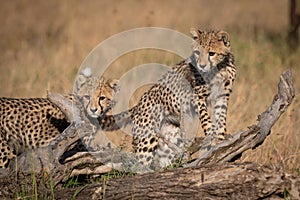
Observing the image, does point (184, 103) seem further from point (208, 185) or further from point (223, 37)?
point (208, 185)

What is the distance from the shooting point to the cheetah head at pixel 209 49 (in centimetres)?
558

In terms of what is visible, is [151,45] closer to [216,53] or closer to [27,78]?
[27,78]

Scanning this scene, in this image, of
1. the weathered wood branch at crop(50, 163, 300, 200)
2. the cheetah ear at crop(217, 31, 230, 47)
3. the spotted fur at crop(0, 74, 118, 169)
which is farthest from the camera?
the cheetah ear at crop(217, 31, 230, 47)

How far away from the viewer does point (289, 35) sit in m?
10.3

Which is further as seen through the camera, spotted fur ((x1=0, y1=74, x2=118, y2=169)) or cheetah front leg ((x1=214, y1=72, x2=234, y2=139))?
cheetah front leg ((x1=214, y1=72, x2=234, y2=139))

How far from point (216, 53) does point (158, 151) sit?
1029 mm

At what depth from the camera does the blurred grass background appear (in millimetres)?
6762

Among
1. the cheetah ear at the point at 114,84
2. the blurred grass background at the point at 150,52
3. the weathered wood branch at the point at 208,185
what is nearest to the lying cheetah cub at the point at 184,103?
the cheetah ear at the point at 114,84

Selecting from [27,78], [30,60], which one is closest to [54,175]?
[27,78]

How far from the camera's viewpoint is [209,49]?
559cm

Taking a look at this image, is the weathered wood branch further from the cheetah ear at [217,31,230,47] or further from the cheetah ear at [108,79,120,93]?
the cheetah ear at [217,31,230,47]

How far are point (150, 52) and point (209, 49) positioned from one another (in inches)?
170

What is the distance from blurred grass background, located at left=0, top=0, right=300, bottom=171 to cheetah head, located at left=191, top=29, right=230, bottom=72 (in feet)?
2.86

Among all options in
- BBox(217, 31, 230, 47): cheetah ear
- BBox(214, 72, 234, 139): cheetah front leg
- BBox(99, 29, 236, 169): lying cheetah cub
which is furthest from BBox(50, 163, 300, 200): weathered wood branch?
BBox(217, 31, 230, 47): cheetah ear
